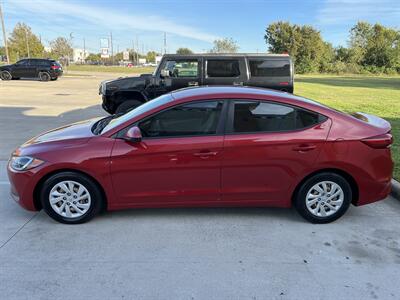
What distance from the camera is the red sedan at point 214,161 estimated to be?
13.0ft

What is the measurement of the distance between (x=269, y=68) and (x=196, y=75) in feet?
6.16

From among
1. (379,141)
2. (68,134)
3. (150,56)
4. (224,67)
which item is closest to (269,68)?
(224,67)

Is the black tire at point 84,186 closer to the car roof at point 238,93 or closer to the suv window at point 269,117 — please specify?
the car roof at point 238,93

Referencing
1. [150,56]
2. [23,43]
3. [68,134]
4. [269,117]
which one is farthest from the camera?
[150,56]

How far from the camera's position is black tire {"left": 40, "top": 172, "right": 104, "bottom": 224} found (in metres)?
3.99

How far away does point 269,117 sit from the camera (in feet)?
13.5

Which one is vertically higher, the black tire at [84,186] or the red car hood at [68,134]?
the red car hood at [68,134]

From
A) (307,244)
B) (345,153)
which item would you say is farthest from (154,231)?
(345,153)

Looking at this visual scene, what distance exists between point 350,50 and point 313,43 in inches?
265

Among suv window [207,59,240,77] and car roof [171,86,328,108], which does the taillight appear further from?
suv window [207,59,240,77]

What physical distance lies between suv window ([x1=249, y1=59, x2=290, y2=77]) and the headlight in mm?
6595

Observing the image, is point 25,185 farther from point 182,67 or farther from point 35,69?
point 35,69

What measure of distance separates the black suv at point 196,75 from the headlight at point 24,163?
5.30 meters

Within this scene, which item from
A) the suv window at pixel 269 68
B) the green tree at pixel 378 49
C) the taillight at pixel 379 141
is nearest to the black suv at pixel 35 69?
the suv window at pixel 269 68
